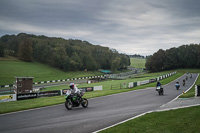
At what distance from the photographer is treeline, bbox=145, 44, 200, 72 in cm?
10981

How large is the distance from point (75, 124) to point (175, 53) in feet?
392

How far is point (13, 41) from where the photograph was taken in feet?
→ 345

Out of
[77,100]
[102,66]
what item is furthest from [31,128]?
[102,66]

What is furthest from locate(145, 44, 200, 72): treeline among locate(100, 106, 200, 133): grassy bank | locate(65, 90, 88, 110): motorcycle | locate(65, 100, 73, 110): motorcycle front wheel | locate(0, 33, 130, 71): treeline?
locate(100, 106, 200, 133): grassy bank

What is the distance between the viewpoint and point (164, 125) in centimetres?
795

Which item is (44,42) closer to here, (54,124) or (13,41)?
(13,41)

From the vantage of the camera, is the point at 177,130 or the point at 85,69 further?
the point at 85,69

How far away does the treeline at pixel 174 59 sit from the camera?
360 ft

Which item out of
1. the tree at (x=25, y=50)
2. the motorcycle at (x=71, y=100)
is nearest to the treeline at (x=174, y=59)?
the tree at (x=25, y=50)

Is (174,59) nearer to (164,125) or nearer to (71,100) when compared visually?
(71,100)

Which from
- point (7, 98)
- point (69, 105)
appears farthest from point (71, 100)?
point (7, 98)

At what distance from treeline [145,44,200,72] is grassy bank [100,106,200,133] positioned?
4107 inches

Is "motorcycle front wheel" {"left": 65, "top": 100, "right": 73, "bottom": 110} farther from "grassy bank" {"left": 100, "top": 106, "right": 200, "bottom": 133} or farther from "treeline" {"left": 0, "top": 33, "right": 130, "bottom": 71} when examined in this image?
"treeline" {"left": 0, "top": 33, "right": 130, "bottom": 71}

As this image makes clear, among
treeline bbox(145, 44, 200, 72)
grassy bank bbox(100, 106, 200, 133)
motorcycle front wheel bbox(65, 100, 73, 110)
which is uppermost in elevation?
treeline bbox(145, 44, 200, 72)
